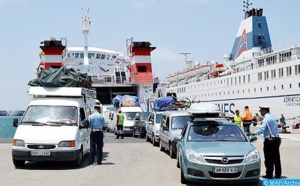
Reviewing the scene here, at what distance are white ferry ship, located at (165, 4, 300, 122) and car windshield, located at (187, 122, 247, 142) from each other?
90.3 feet

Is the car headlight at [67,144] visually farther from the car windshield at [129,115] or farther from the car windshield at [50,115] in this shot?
the car windshield at [129,115]

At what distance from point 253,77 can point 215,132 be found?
35.4 metres

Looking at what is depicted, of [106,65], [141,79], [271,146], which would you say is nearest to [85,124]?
[271,146]

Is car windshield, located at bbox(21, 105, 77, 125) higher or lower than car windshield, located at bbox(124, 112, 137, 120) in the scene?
higher

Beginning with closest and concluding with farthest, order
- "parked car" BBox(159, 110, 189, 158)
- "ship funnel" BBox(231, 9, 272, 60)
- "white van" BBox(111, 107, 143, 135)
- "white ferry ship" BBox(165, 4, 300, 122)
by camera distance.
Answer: "parked car" BBox(159, 110, 189, 158)
"white van" BBox(111, 107, 143, 135)
"white ferry ship" BBox(165, 4, 300, 122)
"ship funnel" BBox(231, 9, 272, 60)

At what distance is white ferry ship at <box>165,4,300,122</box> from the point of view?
36312mm

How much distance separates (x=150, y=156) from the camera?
45.7 feet

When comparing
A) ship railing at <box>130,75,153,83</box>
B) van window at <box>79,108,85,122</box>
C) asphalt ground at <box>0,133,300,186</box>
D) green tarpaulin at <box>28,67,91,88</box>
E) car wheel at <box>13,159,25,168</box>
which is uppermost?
ship railing at <box>130,75,153,83</box>

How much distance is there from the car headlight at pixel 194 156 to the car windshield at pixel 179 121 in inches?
247

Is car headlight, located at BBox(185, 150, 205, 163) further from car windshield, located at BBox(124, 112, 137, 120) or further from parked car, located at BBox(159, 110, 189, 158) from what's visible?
car windshield, located at BBox(124, 112, 137, 120)

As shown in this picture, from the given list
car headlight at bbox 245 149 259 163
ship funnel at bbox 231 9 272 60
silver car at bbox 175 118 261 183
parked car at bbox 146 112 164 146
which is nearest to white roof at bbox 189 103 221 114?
silver car at bbox 175 118 261 183

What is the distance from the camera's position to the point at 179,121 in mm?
14547

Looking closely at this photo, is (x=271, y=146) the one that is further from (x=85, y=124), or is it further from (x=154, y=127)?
(x=154, y=127)

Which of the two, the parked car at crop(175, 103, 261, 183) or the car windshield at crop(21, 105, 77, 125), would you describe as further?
the car windshield at crop(21, 105, 77, 125)
